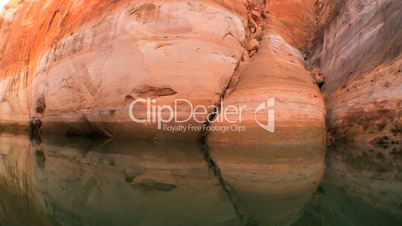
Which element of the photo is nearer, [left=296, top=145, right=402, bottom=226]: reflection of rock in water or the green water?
[left=296, top=145, right=402, bottom=226]: reflection of rock in water

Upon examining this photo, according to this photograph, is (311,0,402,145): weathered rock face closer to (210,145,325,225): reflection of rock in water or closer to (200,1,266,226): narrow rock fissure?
(210,145,325,225): reflection of rock in water

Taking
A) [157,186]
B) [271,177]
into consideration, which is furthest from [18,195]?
[271,177]

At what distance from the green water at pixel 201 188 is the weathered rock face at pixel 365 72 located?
87 centimetres

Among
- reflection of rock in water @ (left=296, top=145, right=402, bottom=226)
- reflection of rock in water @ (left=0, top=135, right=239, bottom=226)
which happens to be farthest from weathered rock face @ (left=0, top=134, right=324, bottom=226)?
reflection of rock in water @ (left=296, top=145, right=402, bottom=226)

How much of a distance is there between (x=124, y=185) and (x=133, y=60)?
15.2ft

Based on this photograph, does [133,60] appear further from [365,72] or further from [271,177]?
[271,177]

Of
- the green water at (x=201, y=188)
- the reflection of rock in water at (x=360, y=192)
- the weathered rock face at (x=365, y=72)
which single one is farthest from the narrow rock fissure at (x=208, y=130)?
the weathered rock face at (x=365, y=72)

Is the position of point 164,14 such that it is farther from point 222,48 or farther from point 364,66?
point 364,66

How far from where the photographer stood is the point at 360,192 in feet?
14.6

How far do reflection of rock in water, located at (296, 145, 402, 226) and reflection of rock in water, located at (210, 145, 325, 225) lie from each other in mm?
165

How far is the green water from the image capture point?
3561mm

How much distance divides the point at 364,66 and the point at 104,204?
20.9 ft

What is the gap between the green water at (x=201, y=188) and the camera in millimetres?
3561

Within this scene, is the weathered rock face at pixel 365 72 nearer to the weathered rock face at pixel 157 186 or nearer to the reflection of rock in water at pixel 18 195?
the weathered rock face at pixel 157 186
